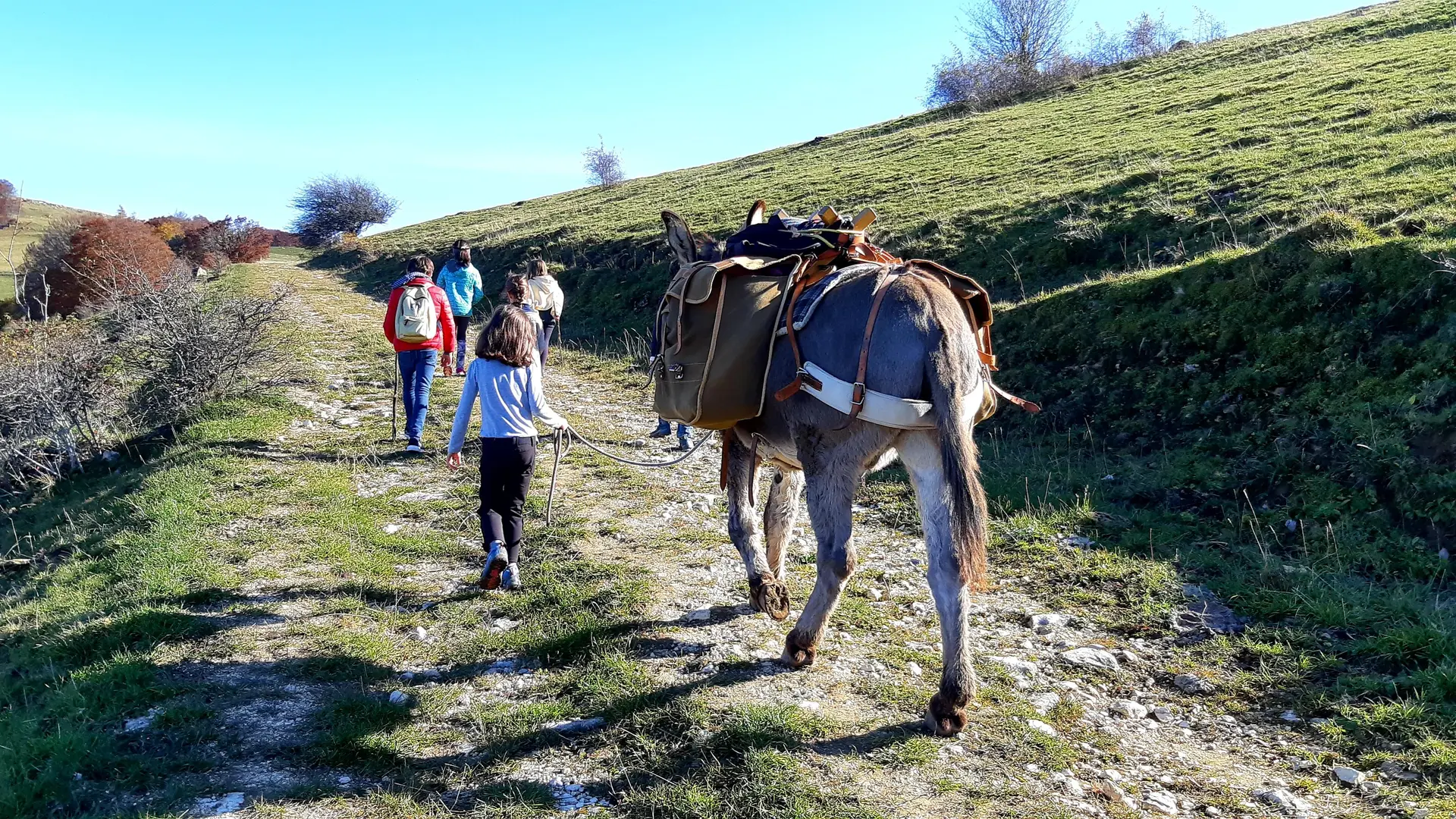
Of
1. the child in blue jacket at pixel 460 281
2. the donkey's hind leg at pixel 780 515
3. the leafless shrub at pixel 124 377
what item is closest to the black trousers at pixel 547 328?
the child in blue jacket at pixel 460 281

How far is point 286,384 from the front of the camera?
12.4m

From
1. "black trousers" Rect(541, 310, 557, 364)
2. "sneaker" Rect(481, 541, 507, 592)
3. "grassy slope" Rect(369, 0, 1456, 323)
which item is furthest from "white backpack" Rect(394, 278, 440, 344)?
"grassy slope" Rect(369, 0, 1456, 323)

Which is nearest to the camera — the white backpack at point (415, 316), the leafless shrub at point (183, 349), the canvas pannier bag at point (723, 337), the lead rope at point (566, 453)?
the canvas pannier bag at point (723, 337)

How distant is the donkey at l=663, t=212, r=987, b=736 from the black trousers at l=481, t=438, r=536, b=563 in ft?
5.70

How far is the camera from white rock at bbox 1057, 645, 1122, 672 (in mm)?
4578

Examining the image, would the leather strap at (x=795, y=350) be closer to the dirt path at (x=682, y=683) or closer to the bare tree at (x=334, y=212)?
the dirt path at (x=682, y=683)

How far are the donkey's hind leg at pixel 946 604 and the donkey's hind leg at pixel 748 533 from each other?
1352 millimetres

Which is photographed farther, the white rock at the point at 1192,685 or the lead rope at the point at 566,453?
the lead rope at the point at 566,453

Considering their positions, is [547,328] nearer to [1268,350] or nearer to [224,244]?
[1268,350]

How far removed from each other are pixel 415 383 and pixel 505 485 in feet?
13.4

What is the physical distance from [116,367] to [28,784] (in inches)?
474

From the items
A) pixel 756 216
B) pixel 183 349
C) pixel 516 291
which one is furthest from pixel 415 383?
pixel 756 216

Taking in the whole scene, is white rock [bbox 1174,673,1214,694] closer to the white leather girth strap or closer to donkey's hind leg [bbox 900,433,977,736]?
donkey's hind leg [bbox 900,433,977,736]

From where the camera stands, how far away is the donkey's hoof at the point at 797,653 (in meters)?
4.55
